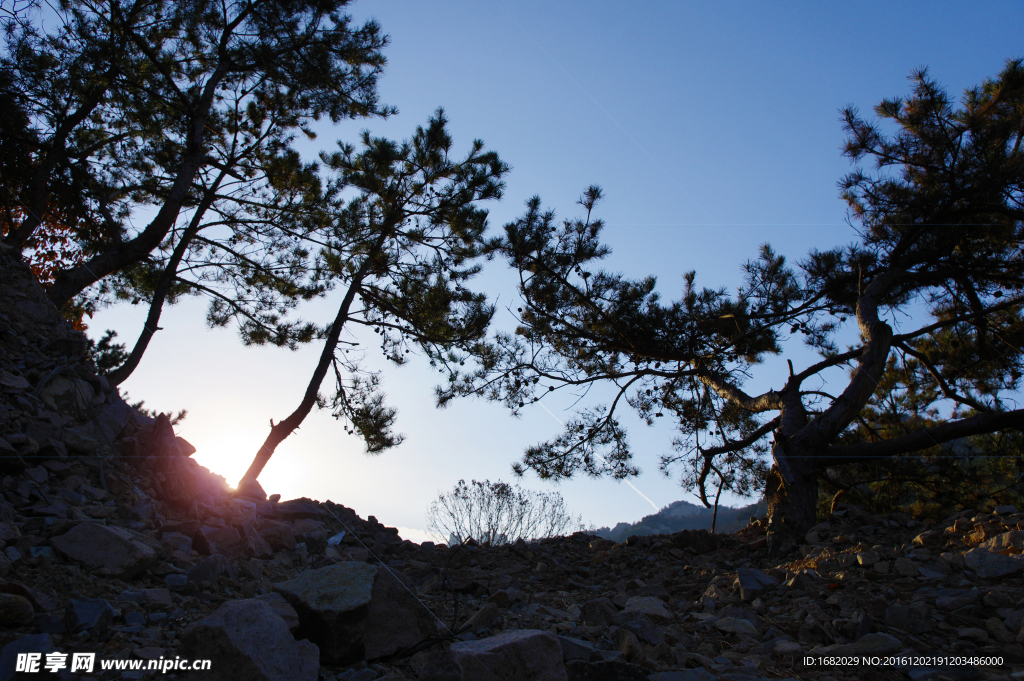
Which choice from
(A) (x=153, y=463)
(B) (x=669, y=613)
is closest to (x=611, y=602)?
(B) (x=669, y=613)

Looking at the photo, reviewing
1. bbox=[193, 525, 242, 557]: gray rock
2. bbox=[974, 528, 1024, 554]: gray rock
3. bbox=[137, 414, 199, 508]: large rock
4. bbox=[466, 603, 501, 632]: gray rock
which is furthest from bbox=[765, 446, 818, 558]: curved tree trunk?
bbox=[137, 414, 199, 508]: large rock

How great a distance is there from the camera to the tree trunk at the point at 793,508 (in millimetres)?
5227

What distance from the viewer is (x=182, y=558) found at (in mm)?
3434

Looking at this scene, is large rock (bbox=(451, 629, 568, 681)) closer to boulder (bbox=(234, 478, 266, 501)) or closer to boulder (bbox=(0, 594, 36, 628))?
boulder (bbox=(0, 594, 36, 628))

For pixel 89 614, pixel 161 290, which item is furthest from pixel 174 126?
pixel 89 614

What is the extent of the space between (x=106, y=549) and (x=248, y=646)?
4.57ft

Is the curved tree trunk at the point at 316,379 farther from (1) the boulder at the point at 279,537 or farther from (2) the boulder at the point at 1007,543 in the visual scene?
(2) the boulder at the point at 1007,543

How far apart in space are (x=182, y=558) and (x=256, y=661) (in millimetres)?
1626

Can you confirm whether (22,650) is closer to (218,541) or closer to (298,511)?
(218,541)

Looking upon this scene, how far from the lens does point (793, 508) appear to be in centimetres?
533

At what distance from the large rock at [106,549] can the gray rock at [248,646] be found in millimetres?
994

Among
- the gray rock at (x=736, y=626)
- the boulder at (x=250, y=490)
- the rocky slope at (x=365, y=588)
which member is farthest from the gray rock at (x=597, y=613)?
the boulder at (x=250, y=490)

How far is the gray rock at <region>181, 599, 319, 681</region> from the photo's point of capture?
216 centimetres

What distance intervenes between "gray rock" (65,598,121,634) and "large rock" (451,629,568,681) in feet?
5.07
